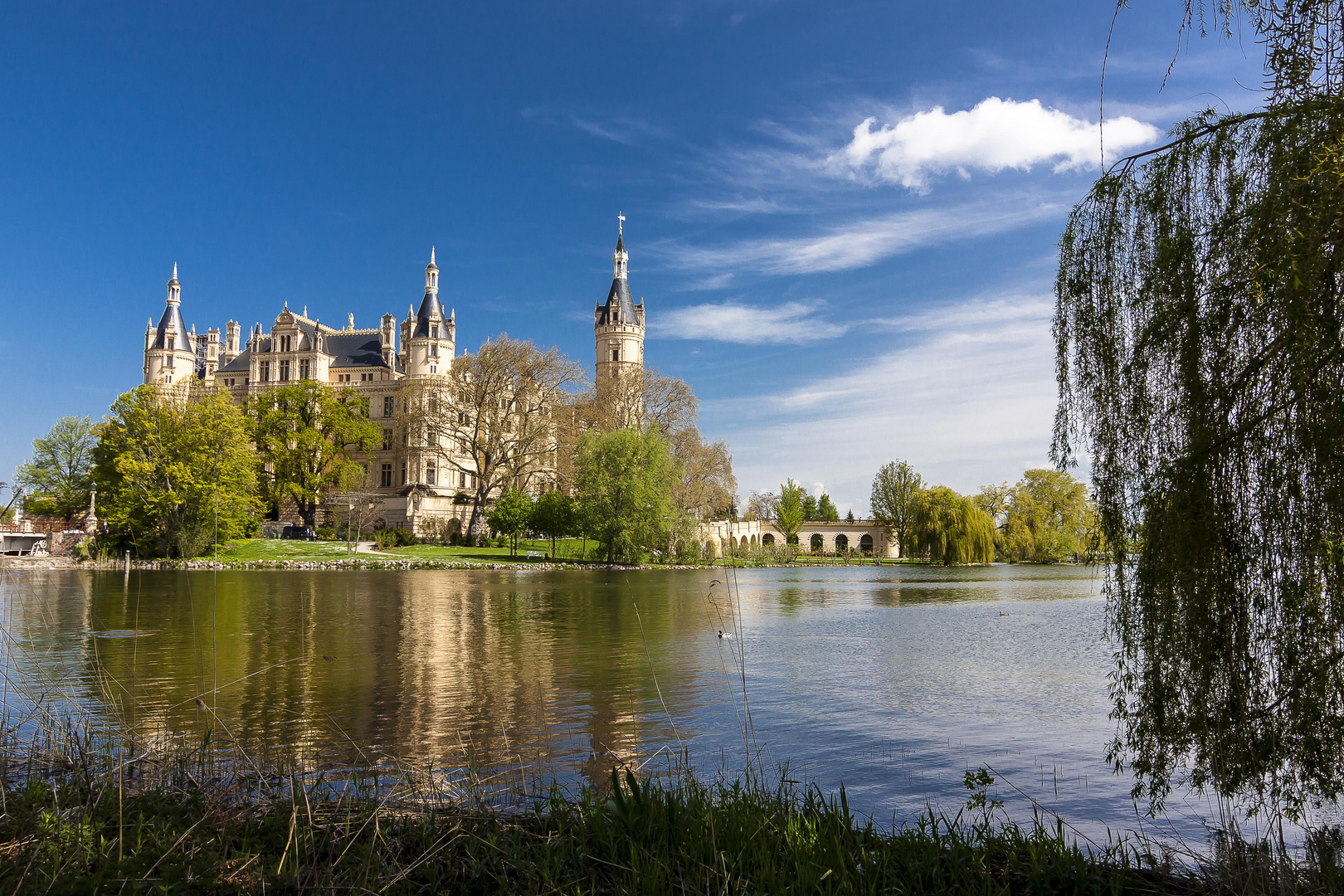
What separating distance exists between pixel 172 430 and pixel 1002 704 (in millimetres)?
42858

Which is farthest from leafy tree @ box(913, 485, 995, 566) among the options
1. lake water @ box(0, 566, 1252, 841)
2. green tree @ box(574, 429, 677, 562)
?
lake water @ box(0, 566, 1252, 841)

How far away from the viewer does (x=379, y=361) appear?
244 feet

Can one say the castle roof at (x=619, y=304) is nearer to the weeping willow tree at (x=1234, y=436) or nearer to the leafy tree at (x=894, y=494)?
the leafy tree at (x=894, y=494)

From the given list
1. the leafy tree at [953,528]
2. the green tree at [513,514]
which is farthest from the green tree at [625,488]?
the leafy tree at [953,528]

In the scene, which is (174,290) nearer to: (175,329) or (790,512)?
(175,329)

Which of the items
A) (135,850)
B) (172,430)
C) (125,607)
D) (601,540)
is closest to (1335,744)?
(135,850)

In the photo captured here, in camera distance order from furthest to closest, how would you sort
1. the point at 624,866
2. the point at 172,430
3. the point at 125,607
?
the point at 172,430 < the point at 125,607 < the point at 624,866

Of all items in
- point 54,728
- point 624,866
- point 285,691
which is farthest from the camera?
point 285,691

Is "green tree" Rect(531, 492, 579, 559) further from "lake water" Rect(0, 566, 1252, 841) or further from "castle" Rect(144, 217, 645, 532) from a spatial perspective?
"lake water" Rect(0, 566, 1252, 841)

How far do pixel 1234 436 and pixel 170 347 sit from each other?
89010 millimetres

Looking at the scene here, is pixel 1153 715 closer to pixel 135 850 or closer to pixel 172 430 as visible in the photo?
pixel 135 850

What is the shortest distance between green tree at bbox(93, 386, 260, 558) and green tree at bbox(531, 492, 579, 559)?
1518cm

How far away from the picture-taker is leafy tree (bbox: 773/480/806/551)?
273 ft

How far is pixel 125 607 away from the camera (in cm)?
1895
